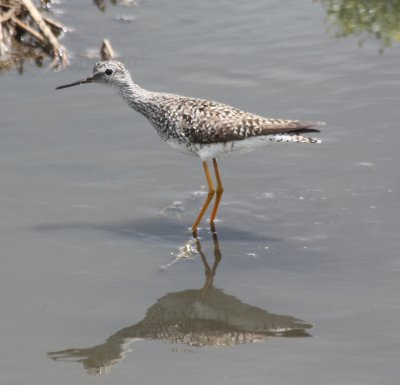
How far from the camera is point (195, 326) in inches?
309

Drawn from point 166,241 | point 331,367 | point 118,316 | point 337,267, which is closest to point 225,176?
point 166,241

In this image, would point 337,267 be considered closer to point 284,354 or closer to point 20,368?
point 284,354

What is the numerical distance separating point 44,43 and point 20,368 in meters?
6.68

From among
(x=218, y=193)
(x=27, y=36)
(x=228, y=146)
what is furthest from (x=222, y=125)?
(x=27, y=36)

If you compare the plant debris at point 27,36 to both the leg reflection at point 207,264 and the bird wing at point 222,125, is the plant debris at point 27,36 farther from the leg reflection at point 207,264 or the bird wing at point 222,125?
the leg reflection at point 207,264

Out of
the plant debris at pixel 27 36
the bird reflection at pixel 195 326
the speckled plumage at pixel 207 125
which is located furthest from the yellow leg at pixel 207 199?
the plant debris at pixel 27 36

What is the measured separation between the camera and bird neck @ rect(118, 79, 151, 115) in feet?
32.8

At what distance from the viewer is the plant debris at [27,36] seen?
12.8 m

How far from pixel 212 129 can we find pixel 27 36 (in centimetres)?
488

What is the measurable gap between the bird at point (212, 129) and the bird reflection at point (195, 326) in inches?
54.1

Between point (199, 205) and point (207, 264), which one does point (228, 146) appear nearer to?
point (199, 205)

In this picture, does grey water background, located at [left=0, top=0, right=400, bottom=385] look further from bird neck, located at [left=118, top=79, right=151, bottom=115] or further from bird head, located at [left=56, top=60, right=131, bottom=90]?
bird head, located at [left=56, top=60, right=131, bottom=90]

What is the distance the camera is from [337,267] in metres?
8.44

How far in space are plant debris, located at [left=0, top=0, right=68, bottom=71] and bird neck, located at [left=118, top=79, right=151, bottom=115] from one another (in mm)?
2623
